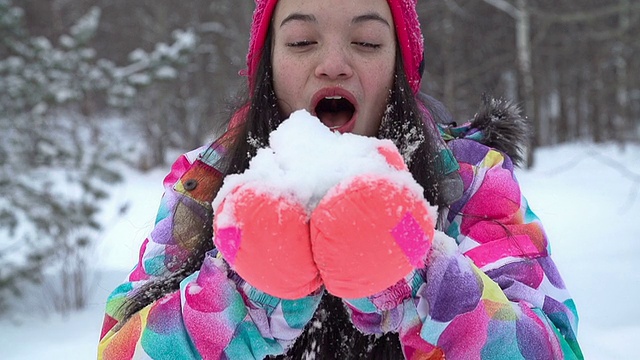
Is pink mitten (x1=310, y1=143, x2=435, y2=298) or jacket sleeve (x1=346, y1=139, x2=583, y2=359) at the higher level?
pink mitten (x1=310, y1=143, x2=435, y2=298)

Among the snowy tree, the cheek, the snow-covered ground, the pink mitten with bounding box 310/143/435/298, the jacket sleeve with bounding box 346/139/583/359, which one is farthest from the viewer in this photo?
the snowy tree

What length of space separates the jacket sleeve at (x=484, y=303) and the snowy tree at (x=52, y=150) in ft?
15.6

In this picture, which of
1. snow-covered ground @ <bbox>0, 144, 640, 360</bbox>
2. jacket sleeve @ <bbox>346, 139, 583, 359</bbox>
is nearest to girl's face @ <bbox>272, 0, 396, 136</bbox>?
jacket sleeve @ <bbox>346, 139, 583, 359</bbox>

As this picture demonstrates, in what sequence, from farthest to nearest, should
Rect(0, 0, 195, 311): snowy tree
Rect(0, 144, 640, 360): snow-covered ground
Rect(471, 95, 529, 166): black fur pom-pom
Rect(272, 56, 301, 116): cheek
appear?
Rect(0, 0, 195, 311): snowy tree → Rect(0, 144, 640, 360): snow-covered ground → Rect(471, 95, 529, 166): black fur pom-pom → Rect(272, 56, 301, 116): cheek

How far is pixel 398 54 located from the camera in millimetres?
1265

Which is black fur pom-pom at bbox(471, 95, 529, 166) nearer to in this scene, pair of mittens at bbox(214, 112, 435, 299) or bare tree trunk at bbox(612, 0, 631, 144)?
pair of mittens at bbox(214, 112, 435, 299)

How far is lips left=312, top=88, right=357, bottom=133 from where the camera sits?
3.65 feet

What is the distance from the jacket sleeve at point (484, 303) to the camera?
91cm

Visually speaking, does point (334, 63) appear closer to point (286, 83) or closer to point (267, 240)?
point (286, 83)

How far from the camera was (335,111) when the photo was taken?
3.92ft

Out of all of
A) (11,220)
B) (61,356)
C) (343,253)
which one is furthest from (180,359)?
(11,220)

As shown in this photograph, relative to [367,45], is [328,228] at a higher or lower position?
lower

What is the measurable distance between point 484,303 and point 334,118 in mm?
485

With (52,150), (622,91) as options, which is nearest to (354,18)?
(52,150)
